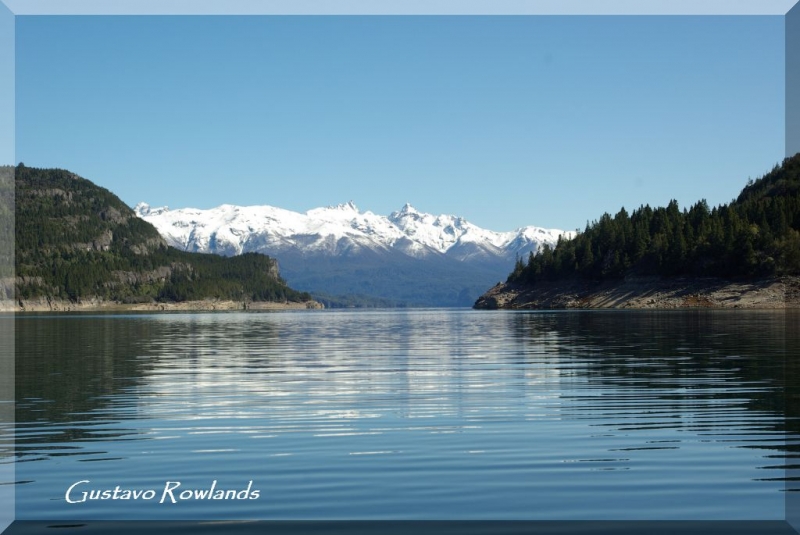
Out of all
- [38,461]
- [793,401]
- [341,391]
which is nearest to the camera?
[38,461]

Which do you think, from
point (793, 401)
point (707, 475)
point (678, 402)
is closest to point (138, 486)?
point (707, 475)

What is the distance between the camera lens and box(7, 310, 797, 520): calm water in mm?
18000

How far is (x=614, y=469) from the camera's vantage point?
21.1m

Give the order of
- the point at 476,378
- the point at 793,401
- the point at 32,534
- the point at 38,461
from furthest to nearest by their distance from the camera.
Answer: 1. the point at 476,378
2. the point at 793,401
3. the point at 38,461
4. the point at 32,534

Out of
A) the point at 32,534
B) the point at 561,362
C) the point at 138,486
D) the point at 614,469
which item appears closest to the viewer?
the point at 32,534

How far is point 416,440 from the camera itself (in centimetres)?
2569

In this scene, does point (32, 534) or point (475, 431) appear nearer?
point (32, 534)

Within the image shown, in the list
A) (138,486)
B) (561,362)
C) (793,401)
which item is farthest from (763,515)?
(561,362)

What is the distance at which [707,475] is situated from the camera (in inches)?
803

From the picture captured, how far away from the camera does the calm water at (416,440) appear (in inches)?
709

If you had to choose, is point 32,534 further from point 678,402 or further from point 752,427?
point 678,402

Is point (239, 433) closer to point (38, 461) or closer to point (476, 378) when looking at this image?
point (38, 461)

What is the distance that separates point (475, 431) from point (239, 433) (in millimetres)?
7459

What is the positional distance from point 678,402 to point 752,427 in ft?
21.7
